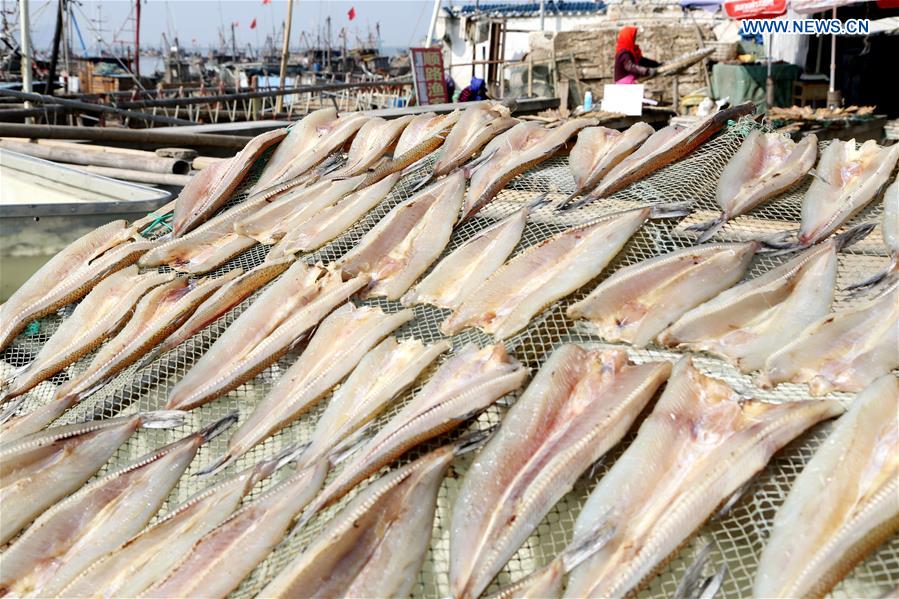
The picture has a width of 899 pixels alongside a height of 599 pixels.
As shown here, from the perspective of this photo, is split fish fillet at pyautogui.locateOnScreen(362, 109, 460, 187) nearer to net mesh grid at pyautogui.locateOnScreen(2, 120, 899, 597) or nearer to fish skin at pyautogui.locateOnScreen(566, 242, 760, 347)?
net mesh grid at pyautogui.locateOnScreen(2, 120, 899, 597)

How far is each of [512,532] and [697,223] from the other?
2062mm

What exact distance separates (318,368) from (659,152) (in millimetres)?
2161

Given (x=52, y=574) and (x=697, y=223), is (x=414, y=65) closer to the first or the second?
(x=697, y=223)

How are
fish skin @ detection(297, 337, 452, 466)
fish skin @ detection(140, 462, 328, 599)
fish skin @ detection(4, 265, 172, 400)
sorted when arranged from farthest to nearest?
fish skin @ detection(4, 265, 172, 400), fish skin @ detection(297, 337, 452, 466), fish skin @ detection(140, 462, 328, 599)

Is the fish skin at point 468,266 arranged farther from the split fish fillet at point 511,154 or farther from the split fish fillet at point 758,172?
the split fish fillet at point 758,172

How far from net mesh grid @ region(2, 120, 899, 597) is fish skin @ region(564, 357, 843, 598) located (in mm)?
89

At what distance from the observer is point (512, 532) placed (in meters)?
2.27

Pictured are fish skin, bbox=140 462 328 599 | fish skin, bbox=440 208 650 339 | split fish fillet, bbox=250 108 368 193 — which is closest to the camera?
fish skin, bbox=140 462 328 599

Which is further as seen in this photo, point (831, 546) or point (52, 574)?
point (52, 574)

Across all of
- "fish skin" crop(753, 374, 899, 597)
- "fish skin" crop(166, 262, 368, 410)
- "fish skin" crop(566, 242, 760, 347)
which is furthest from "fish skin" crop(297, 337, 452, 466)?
"fish skin" crop(753, 374, 899, 597)

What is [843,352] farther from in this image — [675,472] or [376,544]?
[376,544]

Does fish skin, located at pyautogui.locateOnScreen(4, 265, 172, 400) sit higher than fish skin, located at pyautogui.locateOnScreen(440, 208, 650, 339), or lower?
lower

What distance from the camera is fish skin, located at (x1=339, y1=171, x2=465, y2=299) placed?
370 cm

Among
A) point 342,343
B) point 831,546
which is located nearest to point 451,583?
point 831,546
